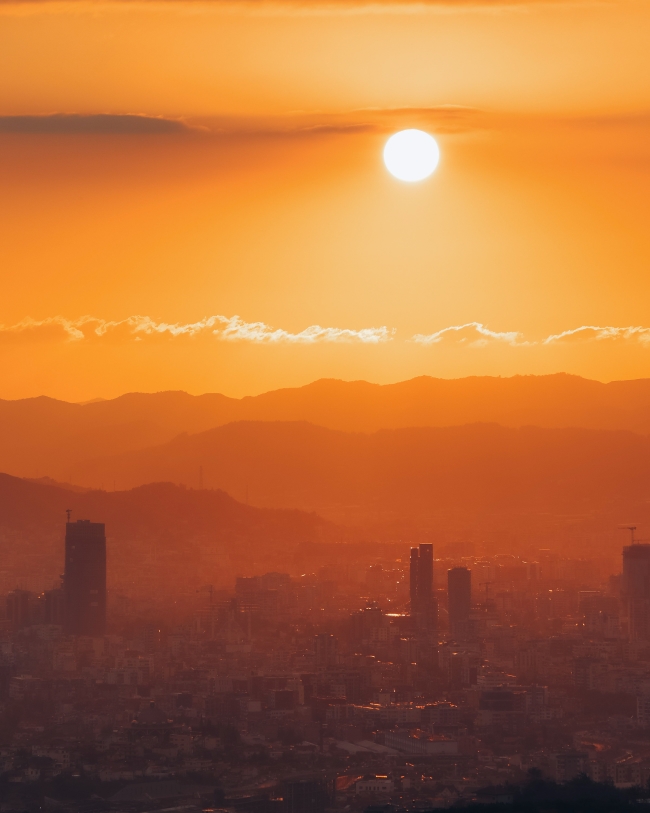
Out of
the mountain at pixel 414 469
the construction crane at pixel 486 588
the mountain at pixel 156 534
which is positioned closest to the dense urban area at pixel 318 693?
the construction crane at pixel 486 588

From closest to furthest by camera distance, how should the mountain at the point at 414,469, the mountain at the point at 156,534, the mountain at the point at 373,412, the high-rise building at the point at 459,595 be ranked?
the high-rise building at the point at 459,595 < the mountain at the point at 156,534 < the mountain at the point at 414,469 < the mountain at the point at 373,412

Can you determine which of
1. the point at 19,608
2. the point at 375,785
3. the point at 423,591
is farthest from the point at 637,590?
the point at 375,785

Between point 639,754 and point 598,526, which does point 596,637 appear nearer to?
point 639,754

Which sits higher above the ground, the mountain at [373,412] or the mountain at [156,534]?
the mountain at [373,412]

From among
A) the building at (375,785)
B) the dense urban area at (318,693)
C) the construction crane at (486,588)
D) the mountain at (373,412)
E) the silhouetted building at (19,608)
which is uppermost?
the mountain at (373,412)

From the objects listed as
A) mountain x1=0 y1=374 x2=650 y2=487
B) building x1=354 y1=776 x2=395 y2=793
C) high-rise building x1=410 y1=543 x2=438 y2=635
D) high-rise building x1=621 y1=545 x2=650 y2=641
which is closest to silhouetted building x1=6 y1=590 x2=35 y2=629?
high-rise building x1=410 y1=543 x2=438 y2=635

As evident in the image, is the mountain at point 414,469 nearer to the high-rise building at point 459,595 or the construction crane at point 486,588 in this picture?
the construction crane at point 486,588

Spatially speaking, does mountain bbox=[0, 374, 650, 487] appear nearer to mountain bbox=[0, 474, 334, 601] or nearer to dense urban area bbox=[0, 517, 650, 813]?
mountain bbox=[0, 474, 334, 601]
